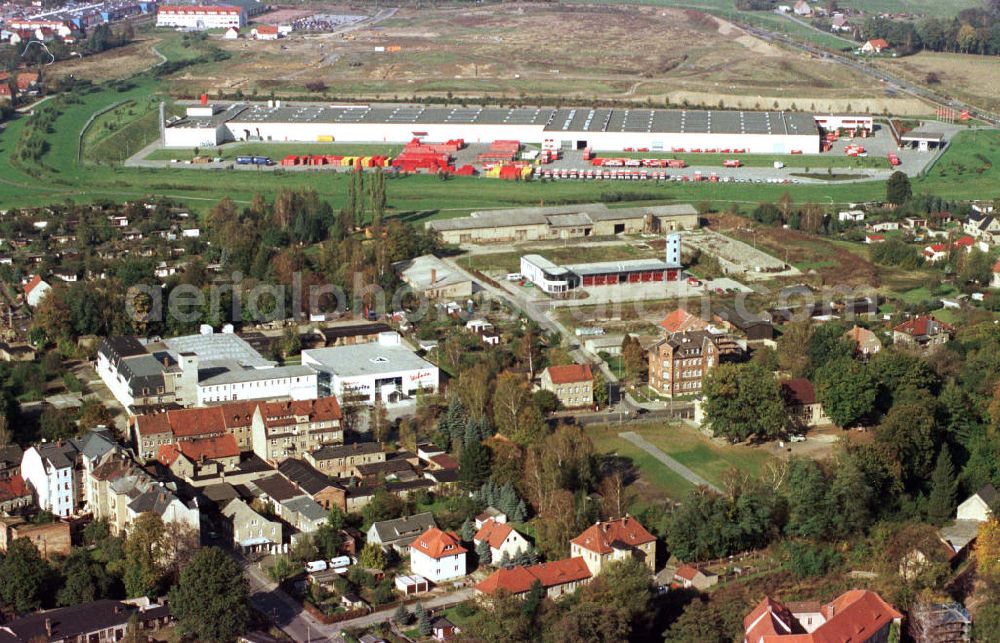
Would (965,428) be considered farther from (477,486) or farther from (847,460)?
(477,486)

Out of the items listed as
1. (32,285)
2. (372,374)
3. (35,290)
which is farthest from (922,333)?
(32,285)

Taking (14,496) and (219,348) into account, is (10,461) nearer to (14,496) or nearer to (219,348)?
(14,496)

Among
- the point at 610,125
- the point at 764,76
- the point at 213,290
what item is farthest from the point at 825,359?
the point at 764,76

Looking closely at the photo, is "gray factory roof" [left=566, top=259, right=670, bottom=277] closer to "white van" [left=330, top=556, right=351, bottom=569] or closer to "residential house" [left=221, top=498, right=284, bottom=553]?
"residential house" [left=221, top=498, right=284, bottom=553]

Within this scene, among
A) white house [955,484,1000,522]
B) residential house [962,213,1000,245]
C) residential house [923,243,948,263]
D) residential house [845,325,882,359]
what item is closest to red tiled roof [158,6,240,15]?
residential house [962,213,1000,245]

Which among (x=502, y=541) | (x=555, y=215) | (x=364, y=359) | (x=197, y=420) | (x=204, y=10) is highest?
(x=197, y=420)

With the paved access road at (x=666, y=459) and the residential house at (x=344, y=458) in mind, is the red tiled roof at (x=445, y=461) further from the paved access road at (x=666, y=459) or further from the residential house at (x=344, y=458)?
the paved access road at (x=666, y=459)
